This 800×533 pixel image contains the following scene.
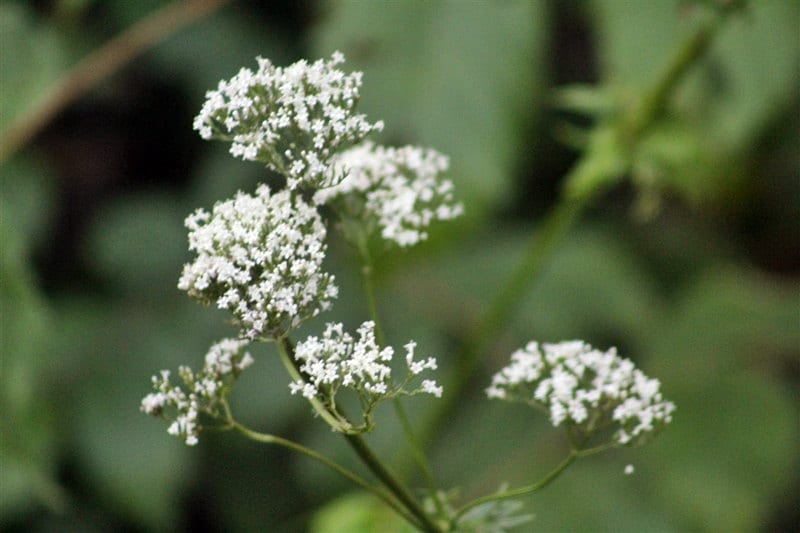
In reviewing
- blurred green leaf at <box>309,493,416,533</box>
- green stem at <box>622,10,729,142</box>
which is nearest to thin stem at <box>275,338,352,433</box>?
blurred green leaf at <box>309,493,416,533</box>

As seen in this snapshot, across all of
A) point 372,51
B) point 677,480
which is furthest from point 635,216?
point 372,51

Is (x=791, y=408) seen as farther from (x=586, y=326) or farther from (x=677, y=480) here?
(x=586, y=326)

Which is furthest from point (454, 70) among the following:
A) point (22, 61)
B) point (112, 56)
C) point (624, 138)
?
point (22, 61)

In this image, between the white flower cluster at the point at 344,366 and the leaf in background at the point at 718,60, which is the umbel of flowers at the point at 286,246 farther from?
the leaf in background at the point at 718,60

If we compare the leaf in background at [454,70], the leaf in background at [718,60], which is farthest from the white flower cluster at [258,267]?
the leaf in background at [718,60]

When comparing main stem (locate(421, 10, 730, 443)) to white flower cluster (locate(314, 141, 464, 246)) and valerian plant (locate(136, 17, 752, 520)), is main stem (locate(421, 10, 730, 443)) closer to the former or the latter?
white flower cluster (locate(314, 141, 464, 246))
